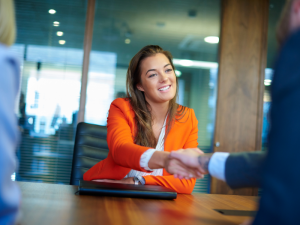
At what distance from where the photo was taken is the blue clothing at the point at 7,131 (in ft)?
1.62

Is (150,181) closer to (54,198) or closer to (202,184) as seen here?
(54,198)

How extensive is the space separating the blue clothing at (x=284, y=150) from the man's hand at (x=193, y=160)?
671mm

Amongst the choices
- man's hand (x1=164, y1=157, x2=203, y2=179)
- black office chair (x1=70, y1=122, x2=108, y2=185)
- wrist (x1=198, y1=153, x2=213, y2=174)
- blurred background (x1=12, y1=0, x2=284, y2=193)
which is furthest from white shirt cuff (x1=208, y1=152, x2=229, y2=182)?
blurred background (x1=12, y1=0, x2=284, y2=193)

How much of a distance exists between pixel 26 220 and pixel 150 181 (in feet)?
2.76

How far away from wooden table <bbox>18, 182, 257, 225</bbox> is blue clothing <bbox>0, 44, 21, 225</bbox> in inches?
9.5

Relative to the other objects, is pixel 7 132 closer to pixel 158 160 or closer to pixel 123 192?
pixel 123 192

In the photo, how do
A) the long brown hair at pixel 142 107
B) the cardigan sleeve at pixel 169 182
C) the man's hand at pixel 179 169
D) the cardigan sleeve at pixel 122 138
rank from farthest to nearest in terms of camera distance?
the long brown hair at pixel 142 107 → the cardigan sleeve at pixel 169 182 → the cardigan sleeve at pixel 122 138 → the man's hand at pixel 179 169

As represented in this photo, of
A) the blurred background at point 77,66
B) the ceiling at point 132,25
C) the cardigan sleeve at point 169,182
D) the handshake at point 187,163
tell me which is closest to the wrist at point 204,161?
the handshake at point 187,163

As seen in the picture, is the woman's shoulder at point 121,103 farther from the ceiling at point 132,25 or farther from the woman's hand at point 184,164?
the ceiling at point 132,25

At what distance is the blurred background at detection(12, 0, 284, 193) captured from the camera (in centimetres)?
316

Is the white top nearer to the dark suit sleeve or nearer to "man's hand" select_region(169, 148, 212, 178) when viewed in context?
"man's hand" select_region(169, 148, 212, 178)

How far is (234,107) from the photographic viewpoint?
341 centimetres

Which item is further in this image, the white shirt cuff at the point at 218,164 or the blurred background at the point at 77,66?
the blurred background at the point at 77,66

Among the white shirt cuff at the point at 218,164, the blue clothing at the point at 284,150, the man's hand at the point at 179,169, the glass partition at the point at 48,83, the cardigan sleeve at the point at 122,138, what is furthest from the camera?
the glass partition at the point at 48,83
